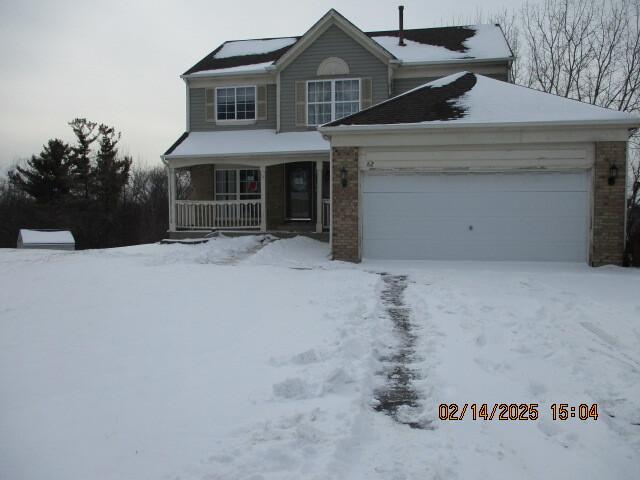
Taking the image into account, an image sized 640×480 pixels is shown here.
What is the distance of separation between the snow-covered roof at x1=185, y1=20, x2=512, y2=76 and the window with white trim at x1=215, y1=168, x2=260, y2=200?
3.45m

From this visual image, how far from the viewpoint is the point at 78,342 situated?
5.68 m

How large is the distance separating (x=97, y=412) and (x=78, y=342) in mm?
2062

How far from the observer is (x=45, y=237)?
22.7 meters

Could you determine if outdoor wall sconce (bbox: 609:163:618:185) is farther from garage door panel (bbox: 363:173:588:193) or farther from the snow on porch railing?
the snow on porch railing

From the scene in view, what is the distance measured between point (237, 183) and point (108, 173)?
25309 millimetres

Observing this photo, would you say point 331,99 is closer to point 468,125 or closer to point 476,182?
point 468,125

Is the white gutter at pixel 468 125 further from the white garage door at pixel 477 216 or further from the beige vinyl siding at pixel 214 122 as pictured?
the beige vinyl siding at pixel 214 122

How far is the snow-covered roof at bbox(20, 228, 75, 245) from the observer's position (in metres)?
22.2

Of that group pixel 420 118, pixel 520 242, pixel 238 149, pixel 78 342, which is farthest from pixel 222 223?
pixel 78 342

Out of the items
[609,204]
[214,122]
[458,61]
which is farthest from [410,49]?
[609,204]

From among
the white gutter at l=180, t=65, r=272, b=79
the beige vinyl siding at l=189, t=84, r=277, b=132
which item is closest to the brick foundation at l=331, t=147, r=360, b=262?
the beige vinyl siding at l=189, t=84, r=277, b=132

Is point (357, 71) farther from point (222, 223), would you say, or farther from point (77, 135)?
point (77, 135)

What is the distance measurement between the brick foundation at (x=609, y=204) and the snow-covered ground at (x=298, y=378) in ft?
9.01

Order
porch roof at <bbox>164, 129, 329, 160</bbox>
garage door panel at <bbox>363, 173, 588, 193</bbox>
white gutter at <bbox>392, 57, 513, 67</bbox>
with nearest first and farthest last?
garage door panel at <bbox>363, 173, 588, 193</bbox> < porch roof at <bbox>164, 129, 329, 160</bbox> < white gutter at <bbox>392, 57, 513, 67</bbox>
